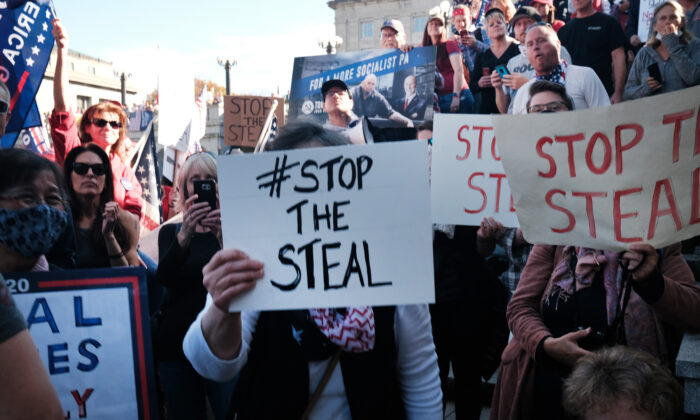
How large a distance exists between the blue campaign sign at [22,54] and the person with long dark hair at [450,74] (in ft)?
11.6

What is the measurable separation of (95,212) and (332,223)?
222 cm

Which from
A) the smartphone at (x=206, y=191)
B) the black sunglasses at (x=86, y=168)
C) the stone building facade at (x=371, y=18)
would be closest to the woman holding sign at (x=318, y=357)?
the smartphone at (x=206, y=191)

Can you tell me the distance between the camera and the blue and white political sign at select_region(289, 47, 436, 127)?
539cm

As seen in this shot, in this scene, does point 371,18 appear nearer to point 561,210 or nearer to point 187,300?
point 187,300

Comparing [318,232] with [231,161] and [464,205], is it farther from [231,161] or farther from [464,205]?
[464,205]

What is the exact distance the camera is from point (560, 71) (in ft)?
14.4

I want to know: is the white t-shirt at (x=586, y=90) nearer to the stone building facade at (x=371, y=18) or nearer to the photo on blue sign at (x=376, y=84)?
the photo on blue sign at (x=376, y=84)

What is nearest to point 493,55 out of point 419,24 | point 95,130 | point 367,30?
point 95,130

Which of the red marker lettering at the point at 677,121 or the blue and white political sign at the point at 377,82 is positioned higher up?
the blue and white political sign at the point at 377,82

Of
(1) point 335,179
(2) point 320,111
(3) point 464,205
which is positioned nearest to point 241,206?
(1) point 335,179

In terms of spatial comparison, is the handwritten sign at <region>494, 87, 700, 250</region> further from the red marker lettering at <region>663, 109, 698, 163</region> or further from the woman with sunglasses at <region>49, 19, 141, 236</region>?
the woman with sunglasses at <region>49, 19, 141, 236</region>

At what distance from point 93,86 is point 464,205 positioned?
146ft

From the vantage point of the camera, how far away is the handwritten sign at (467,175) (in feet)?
9.82

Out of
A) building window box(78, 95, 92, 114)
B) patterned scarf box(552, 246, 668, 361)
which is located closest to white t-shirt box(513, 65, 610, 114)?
patterned scarf box(552, 246, 668, 361)
